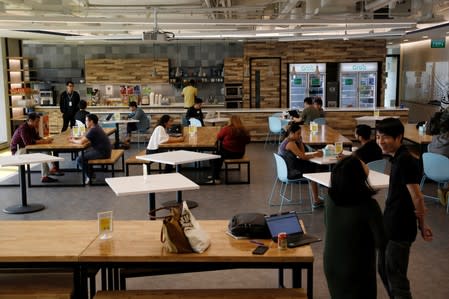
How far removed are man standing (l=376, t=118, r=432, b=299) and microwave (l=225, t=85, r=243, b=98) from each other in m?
12.1

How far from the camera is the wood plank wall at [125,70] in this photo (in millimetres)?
16156

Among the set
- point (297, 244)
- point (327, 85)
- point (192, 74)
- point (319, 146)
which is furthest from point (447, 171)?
point (192, 74)

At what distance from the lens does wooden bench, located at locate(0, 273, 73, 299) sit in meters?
3.42

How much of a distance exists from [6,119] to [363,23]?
927 centimetres

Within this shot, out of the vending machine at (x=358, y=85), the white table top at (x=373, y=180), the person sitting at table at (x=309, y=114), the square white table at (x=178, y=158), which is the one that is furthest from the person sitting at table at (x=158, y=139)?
the vending machine at (x=358, y=85)

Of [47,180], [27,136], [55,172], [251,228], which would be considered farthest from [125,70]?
[251,228]

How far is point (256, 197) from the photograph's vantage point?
809cm

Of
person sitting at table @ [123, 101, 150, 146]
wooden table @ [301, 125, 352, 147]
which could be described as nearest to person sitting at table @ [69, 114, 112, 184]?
wooden table @ [301, 125, 352, 147]

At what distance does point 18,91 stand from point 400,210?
12652 mm

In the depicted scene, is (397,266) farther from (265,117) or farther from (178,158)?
(265,117)

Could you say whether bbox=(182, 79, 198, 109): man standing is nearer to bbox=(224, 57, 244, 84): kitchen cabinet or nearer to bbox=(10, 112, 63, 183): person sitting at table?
bbox=(224, 57, 244, 84): kitchen cabinet

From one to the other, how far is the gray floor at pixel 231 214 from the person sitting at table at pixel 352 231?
1427mm

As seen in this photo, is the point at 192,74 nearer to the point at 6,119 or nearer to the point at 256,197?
the point at 6,119

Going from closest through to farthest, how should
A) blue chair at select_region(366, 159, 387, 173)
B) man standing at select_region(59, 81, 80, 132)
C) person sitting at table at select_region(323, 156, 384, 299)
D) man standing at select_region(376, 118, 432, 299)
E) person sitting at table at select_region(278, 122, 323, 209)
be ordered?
person sitting at table at select_region(323, 156, 384, 299), man standing at select_region(376, 118, 432, 299), blue chair at select_region(366, 159, 387, 173), person sitting at table at select_region(278, 122, 323, 209), man standing at select_region(59, 81, 80, 132)
